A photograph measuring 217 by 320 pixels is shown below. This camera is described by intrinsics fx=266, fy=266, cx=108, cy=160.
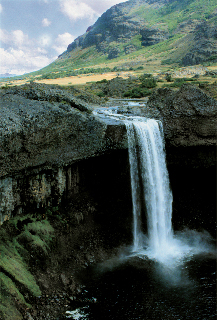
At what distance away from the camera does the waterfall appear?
15.8m

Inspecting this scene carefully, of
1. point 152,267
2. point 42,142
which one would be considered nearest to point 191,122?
point 152,267

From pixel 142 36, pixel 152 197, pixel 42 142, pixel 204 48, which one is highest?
pixel 142 36

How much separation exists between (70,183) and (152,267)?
251 inches

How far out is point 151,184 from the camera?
16.4 meters

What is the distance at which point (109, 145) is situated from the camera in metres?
15.1

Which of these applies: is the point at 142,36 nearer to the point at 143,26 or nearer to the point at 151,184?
the point at 143,26

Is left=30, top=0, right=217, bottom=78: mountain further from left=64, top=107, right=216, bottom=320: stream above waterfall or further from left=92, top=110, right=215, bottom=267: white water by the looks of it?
left=64, top=107, right=216, bottom=320: stream above waterfall

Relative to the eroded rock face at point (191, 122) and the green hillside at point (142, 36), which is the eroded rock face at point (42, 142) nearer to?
the eroded rock face at point (191, 122)

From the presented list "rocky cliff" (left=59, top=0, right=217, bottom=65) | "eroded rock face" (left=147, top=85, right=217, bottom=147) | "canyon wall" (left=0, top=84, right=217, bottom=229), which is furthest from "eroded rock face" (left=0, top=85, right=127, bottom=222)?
"rocky cliff" (left=59, top=0, right=217, bottom=65)

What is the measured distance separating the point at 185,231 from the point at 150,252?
3.81 metres

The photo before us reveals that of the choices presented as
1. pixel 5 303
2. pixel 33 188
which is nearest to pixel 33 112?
pixel 33 188

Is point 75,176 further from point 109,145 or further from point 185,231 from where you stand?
point 185,231

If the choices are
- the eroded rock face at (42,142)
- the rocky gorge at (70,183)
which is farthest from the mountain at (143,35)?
the eroded rock face at (42,142)

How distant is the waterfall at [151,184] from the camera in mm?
15828
